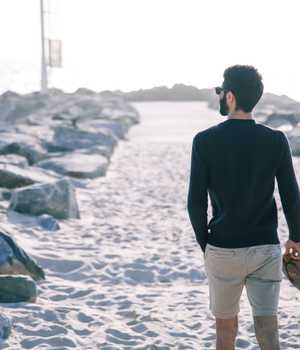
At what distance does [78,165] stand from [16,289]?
25.2 feet

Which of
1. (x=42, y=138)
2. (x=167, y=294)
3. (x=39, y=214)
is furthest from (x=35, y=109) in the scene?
(x=167, y=294)

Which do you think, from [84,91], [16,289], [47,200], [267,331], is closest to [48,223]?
[47,200]

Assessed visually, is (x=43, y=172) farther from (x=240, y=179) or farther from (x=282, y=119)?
(x=282, y=119)

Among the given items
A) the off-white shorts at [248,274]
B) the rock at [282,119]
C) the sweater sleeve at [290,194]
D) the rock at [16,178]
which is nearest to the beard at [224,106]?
the sweater sleeve at [290,194]

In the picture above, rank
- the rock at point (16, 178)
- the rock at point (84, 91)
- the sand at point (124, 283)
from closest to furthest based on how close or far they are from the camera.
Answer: the sand at point (124, 283) < the rock at point (16, 178) < the rock at point (84, 91)

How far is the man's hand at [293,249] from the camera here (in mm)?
3443

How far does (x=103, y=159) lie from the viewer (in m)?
14.3

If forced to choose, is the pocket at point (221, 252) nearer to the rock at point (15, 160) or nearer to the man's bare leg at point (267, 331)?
the man's bare leg at point (267, 331)

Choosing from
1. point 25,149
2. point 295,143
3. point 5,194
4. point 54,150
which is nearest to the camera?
point 5,194

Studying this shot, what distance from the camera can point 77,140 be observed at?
16.6 m

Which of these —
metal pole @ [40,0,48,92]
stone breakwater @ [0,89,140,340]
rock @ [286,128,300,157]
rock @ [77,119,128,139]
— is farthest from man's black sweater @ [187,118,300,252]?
metal pole @ [40,0,48,92]

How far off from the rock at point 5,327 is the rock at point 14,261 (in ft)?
3.56

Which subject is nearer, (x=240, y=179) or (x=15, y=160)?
(x=240, y=179)

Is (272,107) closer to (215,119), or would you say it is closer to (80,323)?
(215,119)
